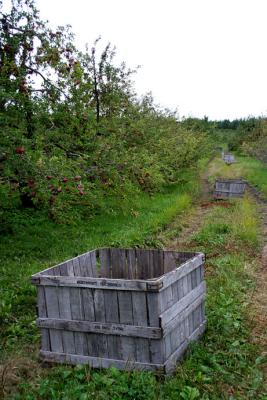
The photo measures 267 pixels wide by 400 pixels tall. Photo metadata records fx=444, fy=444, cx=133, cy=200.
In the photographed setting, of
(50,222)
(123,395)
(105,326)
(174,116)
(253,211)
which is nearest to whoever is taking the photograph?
(123,395)

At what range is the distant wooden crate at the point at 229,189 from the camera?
66.0ft

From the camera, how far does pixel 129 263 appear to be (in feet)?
20.9

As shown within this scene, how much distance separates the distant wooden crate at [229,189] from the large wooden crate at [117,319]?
15.4 metres

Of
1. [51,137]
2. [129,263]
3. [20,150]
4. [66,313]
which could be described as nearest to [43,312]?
[66,313]

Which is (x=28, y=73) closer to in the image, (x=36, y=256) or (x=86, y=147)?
(x=86, y=147)

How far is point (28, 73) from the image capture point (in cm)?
957

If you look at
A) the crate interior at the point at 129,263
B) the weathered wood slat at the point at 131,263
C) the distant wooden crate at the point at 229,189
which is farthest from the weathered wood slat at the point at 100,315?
the distant wooden crate at the point at 229,189

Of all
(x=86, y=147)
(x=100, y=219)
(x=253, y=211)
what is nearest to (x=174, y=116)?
(x=253, y=211)

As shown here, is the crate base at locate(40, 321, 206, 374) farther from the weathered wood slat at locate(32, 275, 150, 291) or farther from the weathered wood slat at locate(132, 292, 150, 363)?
the weathered wood slat at locate(32, 275, 150, 291)

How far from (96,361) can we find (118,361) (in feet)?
0.84

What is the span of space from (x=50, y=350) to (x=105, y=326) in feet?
2.65

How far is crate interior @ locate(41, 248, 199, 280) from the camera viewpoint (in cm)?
596

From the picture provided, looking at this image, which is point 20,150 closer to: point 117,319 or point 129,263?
point 129,263

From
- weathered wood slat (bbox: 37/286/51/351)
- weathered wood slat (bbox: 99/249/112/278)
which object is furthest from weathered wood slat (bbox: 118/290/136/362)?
weathered wood slat (bbox: 99/249/112/278)
